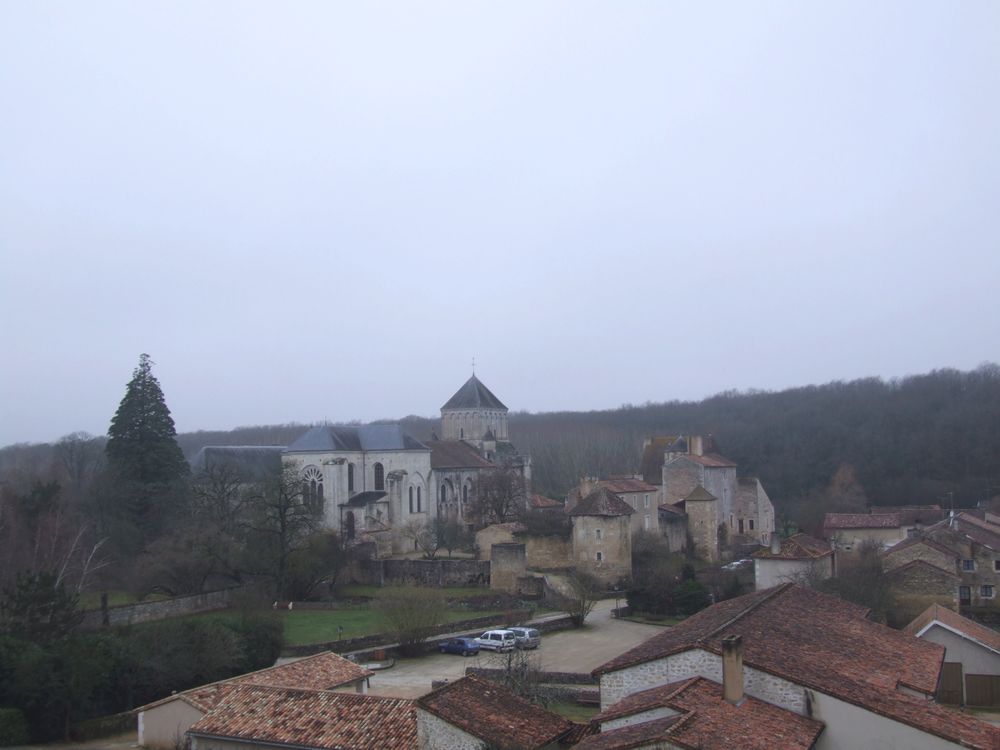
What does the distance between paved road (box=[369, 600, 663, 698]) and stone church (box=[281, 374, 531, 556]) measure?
18907mm

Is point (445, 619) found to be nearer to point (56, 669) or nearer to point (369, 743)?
point (56, 669)

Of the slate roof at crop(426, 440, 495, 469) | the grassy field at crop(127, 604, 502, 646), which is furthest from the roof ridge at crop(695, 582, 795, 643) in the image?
the slate roof at crop(426, 440, 495, 469)

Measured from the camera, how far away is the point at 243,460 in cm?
6053

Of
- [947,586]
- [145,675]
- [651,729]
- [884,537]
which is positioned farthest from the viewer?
[884,537]

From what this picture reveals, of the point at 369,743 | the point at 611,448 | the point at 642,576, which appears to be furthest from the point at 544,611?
the point at 611,448

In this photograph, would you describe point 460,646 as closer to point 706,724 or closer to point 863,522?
point 706,724

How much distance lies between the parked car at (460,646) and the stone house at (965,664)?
13.0m

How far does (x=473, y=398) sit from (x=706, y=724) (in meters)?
60.4

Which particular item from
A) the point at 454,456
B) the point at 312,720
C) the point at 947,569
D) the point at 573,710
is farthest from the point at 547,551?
the point at 312,720

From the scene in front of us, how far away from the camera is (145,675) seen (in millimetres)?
24141

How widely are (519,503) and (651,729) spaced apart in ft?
144

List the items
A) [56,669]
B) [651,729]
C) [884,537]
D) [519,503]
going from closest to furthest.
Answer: [651,729] → [56,669] → [884,537] → [519,503]

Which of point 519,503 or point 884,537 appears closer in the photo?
point 884,537

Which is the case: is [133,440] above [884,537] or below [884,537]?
above
